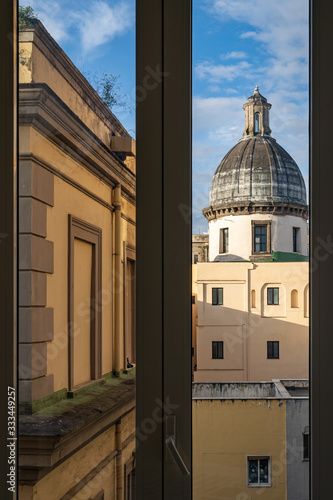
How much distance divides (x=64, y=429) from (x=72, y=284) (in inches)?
17.6

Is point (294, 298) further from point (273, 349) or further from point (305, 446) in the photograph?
point (305, 446)

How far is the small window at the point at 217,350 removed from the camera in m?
1.46

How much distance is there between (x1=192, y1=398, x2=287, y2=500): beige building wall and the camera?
141 cm

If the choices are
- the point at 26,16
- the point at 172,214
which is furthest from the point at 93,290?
the point at 26,16

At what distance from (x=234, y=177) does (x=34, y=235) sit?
2.16 feet

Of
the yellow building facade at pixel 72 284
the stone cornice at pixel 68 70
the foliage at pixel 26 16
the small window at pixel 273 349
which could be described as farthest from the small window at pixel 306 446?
the foliage at pixel 26 16

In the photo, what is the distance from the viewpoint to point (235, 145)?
4.93ft

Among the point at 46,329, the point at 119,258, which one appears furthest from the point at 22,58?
the point at 46,329

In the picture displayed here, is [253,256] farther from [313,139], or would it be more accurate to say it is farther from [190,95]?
[190,95]

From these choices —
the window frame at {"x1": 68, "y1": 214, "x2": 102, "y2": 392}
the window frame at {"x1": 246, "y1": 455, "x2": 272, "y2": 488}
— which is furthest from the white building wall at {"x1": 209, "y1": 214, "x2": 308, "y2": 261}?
the window frame at {"x1": 246, "y1": 455, "x2": 272, "y2": 488}

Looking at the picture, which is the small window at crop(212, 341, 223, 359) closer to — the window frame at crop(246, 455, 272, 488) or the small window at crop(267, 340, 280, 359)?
the small window at crop(267, 340, 280, 359)

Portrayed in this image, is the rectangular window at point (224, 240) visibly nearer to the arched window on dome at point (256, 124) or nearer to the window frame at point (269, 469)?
the arched window on dome at point (256, 124)

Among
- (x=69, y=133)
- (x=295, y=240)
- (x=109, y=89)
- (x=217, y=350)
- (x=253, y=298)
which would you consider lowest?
(x=217, y=350)

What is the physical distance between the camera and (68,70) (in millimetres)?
1567
